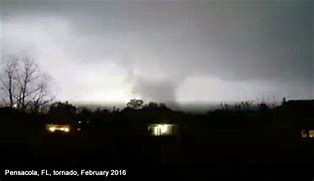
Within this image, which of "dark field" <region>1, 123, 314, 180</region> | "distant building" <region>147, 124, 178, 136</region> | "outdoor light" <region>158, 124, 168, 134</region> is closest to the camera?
"dark field" <region>1, 123, 314, 180</region>

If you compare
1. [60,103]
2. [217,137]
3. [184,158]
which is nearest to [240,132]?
[217,137]

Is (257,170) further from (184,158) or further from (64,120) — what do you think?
(64,120)

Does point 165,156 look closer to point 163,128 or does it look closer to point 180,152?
point 180,152

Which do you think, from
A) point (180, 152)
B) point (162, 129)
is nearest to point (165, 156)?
point (180, 152)

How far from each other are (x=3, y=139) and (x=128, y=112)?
281 inches

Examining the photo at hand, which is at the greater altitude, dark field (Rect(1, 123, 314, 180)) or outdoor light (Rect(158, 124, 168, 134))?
outdoor light (Rect(158, 124, 168, 134))

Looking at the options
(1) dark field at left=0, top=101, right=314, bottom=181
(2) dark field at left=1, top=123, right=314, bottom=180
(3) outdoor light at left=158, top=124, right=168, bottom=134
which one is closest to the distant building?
(3) outdoor light at left=158, top=124, right=168, bottom=134

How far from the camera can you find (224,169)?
6688 mm

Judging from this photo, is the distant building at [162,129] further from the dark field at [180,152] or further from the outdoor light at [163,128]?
the dark field at [180,152]

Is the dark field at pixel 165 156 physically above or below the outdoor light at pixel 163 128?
below

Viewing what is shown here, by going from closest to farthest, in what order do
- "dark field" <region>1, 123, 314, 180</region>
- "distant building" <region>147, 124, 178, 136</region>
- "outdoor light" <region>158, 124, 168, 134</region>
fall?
1. "dark field" <region>1, 123, 314, 180</region>
2. "distant building" <region>147, 124, 178, 136</region>
3. "outdoor light" <region>158, 124, 168, 134</region>

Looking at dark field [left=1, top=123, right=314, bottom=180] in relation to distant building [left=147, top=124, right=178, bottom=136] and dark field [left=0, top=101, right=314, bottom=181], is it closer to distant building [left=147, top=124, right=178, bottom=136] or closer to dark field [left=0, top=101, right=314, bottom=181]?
dark field [left=0, top=101, right=314, bottom=181]

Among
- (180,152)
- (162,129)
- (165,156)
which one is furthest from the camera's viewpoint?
(162,129)

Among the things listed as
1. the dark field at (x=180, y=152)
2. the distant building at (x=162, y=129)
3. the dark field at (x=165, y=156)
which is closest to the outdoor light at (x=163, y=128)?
the distant building at (x=162, y=129)
